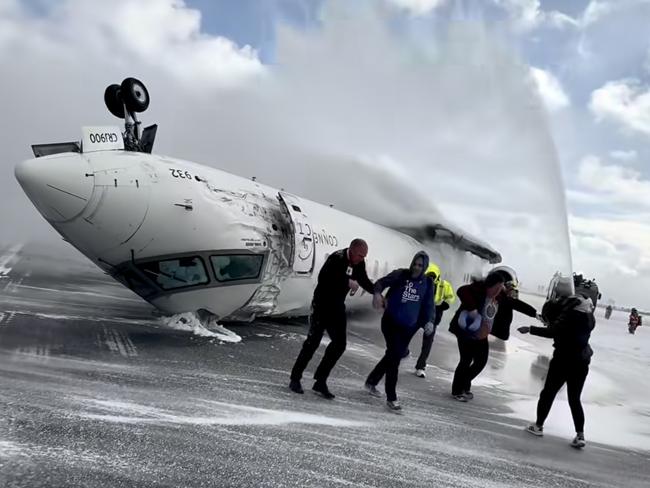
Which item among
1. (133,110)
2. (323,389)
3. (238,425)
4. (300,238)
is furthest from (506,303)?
(133,110)

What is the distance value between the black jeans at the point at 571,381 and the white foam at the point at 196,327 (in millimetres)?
5003

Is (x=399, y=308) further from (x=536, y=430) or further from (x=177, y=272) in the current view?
(x=177, y=272)

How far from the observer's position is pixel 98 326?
29.1 ft

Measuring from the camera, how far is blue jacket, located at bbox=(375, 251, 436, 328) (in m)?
5.95

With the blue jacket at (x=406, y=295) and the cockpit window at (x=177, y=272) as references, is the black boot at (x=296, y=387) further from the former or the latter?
the cockpit window at (x=177, y=272)

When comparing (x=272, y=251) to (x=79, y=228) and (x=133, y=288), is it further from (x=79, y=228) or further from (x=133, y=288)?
(x=79, y=228)

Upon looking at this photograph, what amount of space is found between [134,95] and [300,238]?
3.97 m

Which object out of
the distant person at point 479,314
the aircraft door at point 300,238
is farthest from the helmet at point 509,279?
the aircraft door at point 300,238

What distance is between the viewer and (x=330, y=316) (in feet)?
19.3

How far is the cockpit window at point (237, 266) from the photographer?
9.04m

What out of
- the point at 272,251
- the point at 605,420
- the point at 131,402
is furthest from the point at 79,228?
the point at 605,420

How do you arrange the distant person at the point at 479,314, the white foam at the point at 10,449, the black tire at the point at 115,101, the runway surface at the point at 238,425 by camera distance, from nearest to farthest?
the white foam at the point at 10,449 < the runway surface at the point at 238,425 < the distant person at the point at 479,314 < the black tire at the point at 115,101

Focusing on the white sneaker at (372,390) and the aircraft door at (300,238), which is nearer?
the white sneaker at (372,390)

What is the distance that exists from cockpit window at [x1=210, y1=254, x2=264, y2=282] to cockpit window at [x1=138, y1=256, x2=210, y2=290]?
235 millimetres
